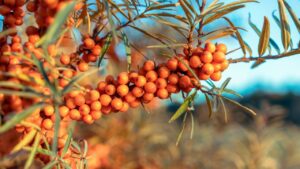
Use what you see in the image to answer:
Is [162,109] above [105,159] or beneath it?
beneath

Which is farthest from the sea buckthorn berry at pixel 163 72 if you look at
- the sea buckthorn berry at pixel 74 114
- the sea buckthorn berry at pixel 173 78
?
the sea buckthorn berry at pixel 74 114

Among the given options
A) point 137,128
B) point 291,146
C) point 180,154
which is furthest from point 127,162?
point 291,146

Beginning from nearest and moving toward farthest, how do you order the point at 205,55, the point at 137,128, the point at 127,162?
the point at 205,55 → the point at 127,162 → the point at 137,128

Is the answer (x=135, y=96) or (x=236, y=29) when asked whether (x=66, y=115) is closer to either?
(x=135, y=96)

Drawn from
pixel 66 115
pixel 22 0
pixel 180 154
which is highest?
pixel 22 0

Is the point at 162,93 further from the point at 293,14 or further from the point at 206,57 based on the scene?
the point at 293,14

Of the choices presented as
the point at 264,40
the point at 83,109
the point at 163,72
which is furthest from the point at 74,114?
the point at 264,40

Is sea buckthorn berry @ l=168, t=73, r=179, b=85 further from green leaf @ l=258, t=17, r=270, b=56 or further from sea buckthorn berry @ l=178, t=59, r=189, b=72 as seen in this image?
green leaf @ l=258, t=17, r=270, b=56
